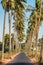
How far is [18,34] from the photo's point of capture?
81000 millimetres

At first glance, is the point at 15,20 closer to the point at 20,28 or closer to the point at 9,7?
the point at 20,28

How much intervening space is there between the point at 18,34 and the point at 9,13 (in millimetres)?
37760

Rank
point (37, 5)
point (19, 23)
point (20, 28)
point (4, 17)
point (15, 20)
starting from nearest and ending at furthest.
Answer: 1. point (4, 17)
2. point (37, 5)
3. point (15, 20)
4. point (19, 23)
5. point (20, 28)

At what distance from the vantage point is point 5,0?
3906 centimetres

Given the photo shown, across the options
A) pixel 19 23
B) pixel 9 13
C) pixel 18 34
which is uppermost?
pixel 9 13

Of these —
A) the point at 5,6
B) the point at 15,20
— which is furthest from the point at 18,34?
the point at 5,6

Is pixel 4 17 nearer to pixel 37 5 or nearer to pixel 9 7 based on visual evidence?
pixel 9 7

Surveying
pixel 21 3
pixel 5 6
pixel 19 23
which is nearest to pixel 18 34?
pixel 19 23

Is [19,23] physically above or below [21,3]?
below

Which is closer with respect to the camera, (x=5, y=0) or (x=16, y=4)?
(x=5, y=0)

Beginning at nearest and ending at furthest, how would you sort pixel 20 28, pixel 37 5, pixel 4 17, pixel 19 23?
pixel 4 17 → pixel 37 5 → pixel 19 23 → pixel 20 28

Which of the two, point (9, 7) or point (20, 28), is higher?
point (9, 7)

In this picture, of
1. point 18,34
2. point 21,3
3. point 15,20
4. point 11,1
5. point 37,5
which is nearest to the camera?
point 11,1

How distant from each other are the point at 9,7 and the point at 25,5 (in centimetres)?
322
